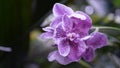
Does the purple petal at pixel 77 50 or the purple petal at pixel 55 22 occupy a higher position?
the purple petal at pixel 55 22

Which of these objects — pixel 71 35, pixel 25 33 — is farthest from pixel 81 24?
pixel 25 33

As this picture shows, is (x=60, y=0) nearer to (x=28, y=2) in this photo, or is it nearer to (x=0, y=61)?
(x=28, y=2)

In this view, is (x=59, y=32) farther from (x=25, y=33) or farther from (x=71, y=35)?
(x=25, y=33)

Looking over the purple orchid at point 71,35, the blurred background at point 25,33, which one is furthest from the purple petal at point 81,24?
the blurred background at point 25,33

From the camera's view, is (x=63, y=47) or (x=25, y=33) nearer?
(x=63, y=47)

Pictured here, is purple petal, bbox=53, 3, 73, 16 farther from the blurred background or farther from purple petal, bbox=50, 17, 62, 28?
the blurred background

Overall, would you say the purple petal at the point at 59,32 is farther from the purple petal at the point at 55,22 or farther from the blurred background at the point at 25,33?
the blurred background at the point at 25,33

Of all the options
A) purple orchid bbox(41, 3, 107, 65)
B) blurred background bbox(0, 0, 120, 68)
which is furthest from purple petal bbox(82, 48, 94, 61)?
blurred background bbox(0, 0, 120, 68)
